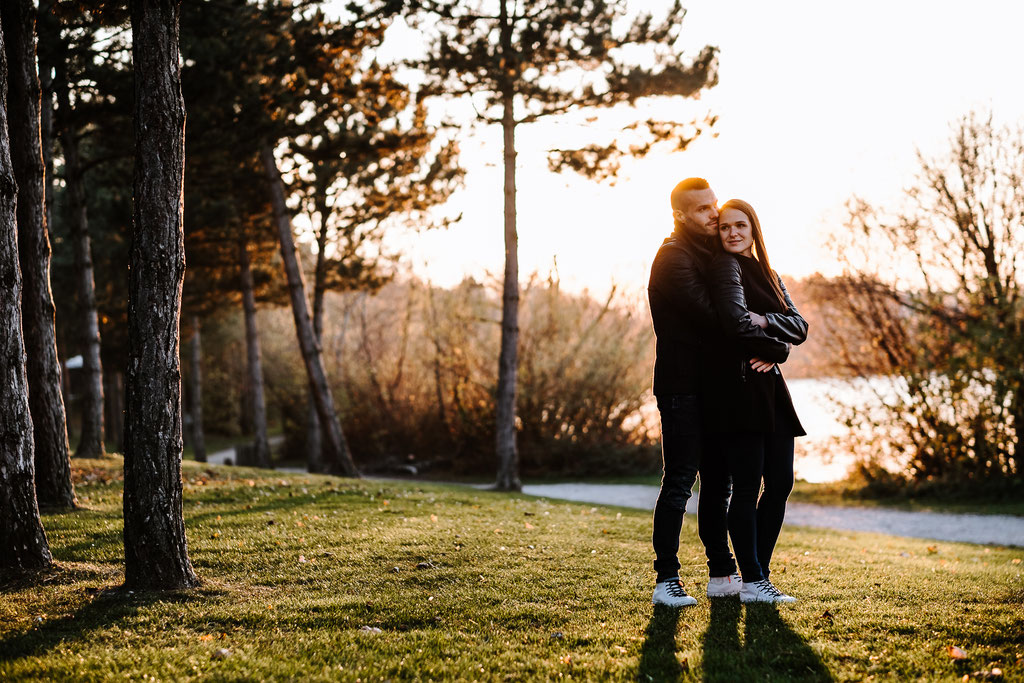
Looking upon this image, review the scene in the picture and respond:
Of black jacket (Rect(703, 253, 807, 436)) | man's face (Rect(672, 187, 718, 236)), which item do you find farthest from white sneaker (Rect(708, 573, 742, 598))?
man's face (Rect(672, 187, 718, 236))

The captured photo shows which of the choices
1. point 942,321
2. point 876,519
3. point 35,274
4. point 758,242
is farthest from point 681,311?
point 942,321

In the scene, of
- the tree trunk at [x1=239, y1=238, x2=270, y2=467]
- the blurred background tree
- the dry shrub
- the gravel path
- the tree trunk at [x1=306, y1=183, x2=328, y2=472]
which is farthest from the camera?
the tree trunk at [x1=239, y1=238, x2=270, y2=467]

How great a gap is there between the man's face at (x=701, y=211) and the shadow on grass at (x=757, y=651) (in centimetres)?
197

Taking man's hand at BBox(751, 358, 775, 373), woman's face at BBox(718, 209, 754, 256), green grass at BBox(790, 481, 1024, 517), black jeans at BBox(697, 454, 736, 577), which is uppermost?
woman's face at BBox(718, 209, 754, 256)

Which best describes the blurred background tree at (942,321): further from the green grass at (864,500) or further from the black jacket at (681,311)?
the black jacket at (681,311)

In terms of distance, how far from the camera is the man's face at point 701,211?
4328mm

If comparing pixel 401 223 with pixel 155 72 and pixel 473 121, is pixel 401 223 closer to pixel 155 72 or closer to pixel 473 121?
pixel 473 121

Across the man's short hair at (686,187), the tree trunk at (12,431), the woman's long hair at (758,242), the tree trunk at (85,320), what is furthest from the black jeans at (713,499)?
the tree trunk at (85,320)

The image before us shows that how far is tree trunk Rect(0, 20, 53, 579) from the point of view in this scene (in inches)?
192

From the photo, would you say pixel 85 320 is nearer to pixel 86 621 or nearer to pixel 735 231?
pixel 86 621

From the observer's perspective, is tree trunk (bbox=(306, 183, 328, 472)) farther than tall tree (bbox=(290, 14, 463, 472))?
Yes

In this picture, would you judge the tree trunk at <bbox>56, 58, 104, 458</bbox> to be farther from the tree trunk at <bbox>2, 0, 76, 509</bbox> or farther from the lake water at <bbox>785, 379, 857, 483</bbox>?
the lake water at <bbox>785, 379, 857, 483</bbox>

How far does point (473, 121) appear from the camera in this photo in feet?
43.9

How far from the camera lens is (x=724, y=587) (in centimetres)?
456
